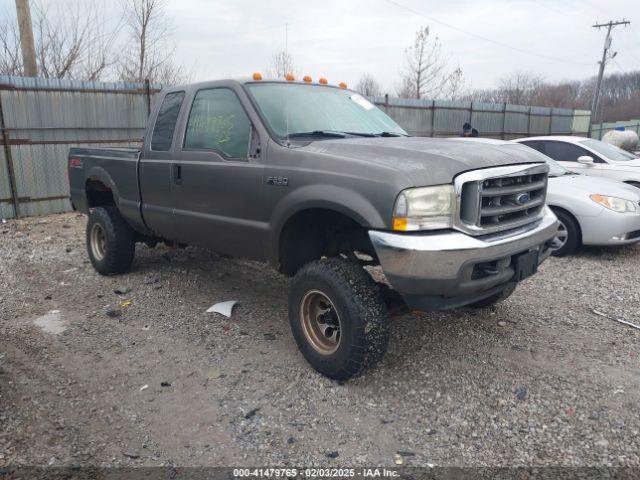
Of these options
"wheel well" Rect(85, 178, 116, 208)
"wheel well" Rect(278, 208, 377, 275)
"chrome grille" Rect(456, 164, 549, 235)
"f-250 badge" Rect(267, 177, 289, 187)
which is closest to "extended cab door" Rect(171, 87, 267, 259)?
"f-250 badge" Rect(267, 177, 289, 187)

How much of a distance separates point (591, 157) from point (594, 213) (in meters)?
2.48

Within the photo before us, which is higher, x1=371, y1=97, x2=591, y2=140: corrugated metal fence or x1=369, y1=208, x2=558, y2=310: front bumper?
x1=371, y1=97, x2=591, y2=140: corrugated metal fence

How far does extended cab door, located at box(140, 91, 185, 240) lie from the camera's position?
177 inches

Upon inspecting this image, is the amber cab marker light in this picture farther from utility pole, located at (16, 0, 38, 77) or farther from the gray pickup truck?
utility pole, located at (16, 0, 38, 77)

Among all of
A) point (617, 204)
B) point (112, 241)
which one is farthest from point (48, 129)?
point (617, 204)

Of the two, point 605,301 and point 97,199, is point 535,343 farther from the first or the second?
point 97,199

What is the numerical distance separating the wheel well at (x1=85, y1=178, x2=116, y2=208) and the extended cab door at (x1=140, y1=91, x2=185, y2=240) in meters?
1.26

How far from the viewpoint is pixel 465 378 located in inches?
134

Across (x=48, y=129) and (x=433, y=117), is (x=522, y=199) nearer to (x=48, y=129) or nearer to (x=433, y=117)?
(x=48, y=129)

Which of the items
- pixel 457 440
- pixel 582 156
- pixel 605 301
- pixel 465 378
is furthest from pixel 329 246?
pixel 582 156

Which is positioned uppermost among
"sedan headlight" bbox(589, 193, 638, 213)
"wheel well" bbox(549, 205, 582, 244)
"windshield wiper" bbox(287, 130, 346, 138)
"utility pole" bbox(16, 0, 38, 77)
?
"utility pole" bbox(16, 0, 38, 77)

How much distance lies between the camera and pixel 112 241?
5.42 metres

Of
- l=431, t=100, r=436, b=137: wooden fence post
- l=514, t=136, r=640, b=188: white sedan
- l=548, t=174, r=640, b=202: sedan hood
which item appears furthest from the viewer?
l=431, t=100, r=436, b=137: wooden fence post

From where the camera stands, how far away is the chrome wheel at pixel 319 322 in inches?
135
